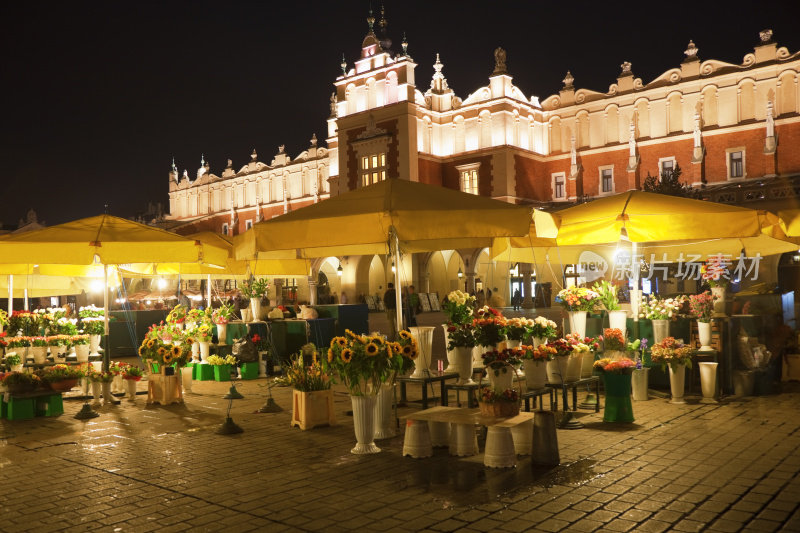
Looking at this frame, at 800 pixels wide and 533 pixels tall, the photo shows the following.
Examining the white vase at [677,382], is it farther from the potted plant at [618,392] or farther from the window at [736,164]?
the window at [736,164]

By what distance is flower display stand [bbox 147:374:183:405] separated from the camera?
960 centimetres


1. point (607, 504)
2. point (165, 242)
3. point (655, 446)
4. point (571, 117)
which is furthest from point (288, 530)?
point (571, 117)

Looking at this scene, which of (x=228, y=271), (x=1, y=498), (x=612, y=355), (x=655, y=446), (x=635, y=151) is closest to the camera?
(x=1, y=498)

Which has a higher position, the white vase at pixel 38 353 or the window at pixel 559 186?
the window at pixel 559 186

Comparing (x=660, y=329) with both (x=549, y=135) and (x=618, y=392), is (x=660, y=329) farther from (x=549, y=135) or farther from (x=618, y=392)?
(x=549, y=135)

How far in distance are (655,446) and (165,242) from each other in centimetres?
645

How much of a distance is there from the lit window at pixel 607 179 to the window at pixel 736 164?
5095mm

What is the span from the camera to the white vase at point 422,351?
7.95 m

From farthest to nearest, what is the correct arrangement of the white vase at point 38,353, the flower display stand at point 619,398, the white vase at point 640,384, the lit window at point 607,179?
the lit window at point 607,179, the white vase at point 38,353, the white vase at point 640,384, the flower display stand at point 619,398

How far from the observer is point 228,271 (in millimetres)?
14625

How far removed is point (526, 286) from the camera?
33.3 meters

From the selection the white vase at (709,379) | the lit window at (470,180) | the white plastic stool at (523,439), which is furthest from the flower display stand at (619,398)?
the lit window at (470,180)

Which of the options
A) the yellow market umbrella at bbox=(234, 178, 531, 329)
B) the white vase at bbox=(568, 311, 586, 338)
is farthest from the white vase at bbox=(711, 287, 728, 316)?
the yellow market umbrella at bbox=(234, 178, 531, 329)

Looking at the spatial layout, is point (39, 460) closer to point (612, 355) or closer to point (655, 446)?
point (655, 446)
